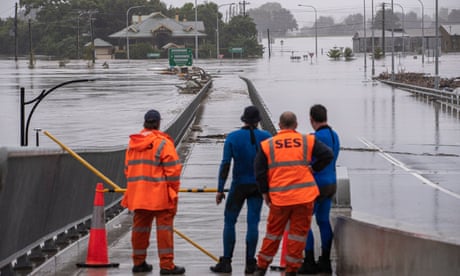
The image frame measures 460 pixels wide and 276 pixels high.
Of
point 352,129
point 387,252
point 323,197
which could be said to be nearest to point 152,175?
point 323,197

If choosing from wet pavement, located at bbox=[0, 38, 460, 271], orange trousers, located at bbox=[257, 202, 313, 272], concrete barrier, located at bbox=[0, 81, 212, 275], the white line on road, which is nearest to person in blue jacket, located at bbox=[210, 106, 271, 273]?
orange trousers, located at bbox=[257, 202, 313, 272]

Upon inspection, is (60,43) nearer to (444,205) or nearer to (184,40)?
(184,40)

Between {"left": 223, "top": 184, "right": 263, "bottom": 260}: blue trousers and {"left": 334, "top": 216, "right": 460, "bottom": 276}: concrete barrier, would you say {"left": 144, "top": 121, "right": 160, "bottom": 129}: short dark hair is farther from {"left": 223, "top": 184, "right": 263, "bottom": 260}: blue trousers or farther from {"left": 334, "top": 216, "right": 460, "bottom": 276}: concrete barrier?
{"left": 334, "top": 216, "right": 460, "bottom": 276}: concrete barrier

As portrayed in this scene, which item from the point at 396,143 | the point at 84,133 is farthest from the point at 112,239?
the point at 84,133

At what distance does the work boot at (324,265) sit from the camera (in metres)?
11.2

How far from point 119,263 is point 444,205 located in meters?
11.4

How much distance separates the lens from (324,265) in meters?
11.2

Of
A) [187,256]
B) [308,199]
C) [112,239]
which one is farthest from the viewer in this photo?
[112,239]

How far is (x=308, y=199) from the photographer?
399 inches

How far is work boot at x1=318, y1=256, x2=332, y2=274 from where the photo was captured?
440 inches

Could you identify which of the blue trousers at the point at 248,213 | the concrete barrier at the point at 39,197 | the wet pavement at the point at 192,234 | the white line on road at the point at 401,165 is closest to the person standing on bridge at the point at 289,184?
the blue trousers at the point at 248,213

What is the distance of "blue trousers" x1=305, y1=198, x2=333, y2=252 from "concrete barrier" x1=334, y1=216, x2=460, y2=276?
0.45 ft

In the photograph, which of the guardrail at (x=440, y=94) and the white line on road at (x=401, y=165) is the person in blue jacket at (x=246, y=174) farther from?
the guardrail at (x=440, y=94)

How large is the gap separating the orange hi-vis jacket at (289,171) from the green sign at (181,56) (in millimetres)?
79326
